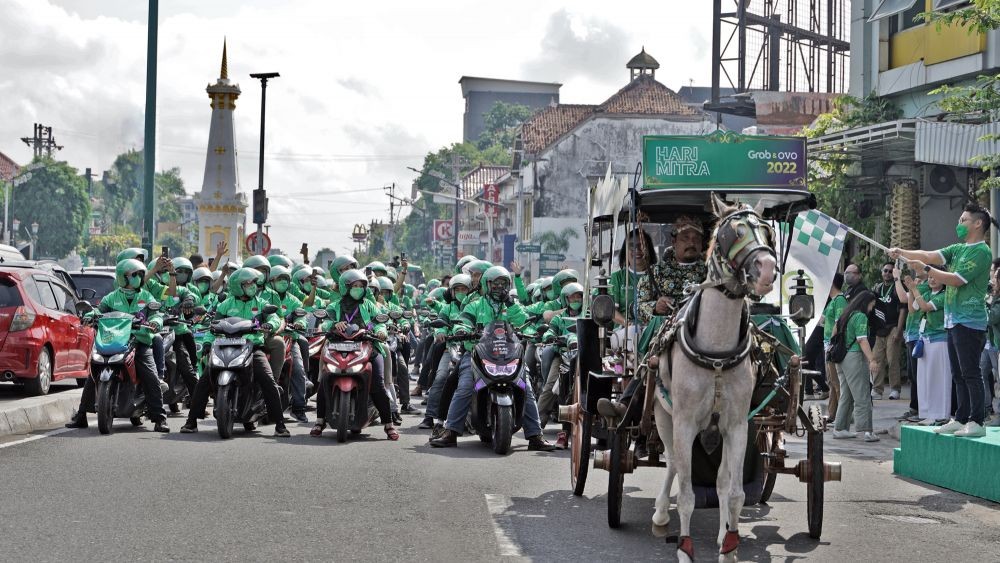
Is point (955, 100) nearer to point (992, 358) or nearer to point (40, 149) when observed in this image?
point (992, 358)

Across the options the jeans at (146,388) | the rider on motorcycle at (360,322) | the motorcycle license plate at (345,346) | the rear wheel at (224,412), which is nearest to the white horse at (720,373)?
the motorcycle license plate at (345,346)

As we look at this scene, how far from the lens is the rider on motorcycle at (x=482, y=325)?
13891mm

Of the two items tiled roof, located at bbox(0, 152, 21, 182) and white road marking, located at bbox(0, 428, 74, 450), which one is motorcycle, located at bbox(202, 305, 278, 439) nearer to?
white road marking, located at bbox(0, 428, 74, 450)

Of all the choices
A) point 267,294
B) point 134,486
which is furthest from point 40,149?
point 134,486

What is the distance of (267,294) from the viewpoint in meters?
17.0

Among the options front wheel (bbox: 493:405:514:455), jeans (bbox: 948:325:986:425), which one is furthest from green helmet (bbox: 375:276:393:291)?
jeans (bbox: 948:325:986:425)

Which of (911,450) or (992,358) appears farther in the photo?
(992,358)

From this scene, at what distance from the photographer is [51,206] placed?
8794 centimetres

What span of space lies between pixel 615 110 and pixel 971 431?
54.2 meters

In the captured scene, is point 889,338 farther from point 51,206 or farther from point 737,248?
point 51,206

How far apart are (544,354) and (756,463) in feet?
21.5

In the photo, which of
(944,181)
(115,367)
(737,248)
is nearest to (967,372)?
(737,248)

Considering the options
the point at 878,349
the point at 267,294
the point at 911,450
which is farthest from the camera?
the point at 878,349

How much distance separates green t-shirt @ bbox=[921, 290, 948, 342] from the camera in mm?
13633
